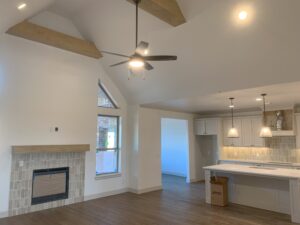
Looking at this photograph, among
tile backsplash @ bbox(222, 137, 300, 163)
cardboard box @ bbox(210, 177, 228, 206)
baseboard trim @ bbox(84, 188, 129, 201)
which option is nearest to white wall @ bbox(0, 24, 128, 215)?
baseboard trim @ bbox(84, 188, 129, 201)

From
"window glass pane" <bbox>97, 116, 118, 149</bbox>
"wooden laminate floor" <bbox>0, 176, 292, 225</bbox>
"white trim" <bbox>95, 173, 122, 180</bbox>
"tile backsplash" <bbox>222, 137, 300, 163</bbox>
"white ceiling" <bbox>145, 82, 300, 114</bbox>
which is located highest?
"white ceiling" <bbox>145, 82, 300, 114</bbox>

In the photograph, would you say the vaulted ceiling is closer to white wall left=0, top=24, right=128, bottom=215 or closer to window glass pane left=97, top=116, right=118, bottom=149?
white wall left=0, top=24, right=128, bottom=215

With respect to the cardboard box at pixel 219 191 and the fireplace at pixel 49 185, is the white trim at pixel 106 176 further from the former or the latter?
the cardboard box at pixel 219 191

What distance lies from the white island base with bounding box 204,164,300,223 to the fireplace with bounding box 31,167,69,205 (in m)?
3.52

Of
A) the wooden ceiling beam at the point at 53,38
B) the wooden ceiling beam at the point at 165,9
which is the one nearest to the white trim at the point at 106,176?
the wooden ceiling beam at the point at 53,38

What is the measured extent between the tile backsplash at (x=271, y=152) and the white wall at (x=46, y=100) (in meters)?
4.22

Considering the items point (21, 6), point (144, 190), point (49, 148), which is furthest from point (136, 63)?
point (144, 190)

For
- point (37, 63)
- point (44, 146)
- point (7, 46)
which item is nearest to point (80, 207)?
point (44, 146)

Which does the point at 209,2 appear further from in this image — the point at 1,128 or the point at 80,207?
the point at 80,207

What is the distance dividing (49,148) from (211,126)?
5505mm

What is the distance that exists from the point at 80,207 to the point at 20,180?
145cm

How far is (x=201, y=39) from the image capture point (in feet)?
14.6

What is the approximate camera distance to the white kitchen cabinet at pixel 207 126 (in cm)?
846

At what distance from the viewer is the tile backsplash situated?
709cm
